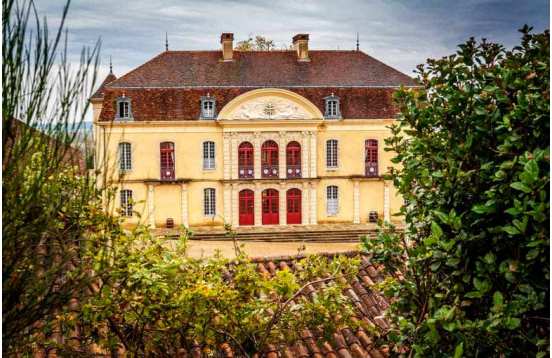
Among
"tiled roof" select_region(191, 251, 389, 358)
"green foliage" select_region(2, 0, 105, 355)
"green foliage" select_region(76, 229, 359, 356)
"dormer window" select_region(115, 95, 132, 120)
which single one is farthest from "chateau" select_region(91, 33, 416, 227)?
"green foliage" select_region(2, 0, 105, 355)

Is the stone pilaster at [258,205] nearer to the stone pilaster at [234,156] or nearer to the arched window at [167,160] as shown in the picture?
the stone pilaster at [234,156]

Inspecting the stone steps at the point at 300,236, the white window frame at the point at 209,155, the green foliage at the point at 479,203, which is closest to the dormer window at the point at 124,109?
the white window frame at the point at 209,155

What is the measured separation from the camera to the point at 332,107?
2198cm

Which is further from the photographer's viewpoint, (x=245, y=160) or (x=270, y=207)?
(x=270, y=207)

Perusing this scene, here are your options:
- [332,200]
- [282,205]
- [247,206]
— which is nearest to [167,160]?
Result: [247,206]

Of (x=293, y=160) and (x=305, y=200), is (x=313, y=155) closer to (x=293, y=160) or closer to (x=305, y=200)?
(x=293, y=160)

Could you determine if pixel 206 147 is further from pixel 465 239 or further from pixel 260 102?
pixel 465 239

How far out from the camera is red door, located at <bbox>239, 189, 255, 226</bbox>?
73.0 feet

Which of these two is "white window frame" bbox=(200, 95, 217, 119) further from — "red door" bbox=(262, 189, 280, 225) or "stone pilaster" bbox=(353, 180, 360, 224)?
"stone pilaster" bbox=(353, 180, 360, 224)

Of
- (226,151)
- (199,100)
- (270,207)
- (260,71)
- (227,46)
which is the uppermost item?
(227,46)

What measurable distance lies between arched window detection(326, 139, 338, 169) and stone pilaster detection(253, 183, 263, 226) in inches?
88.8

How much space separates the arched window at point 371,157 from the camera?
22.2 m

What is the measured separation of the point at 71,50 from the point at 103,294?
157cm

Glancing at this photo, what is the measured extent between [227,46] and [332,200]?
19.0 ft
